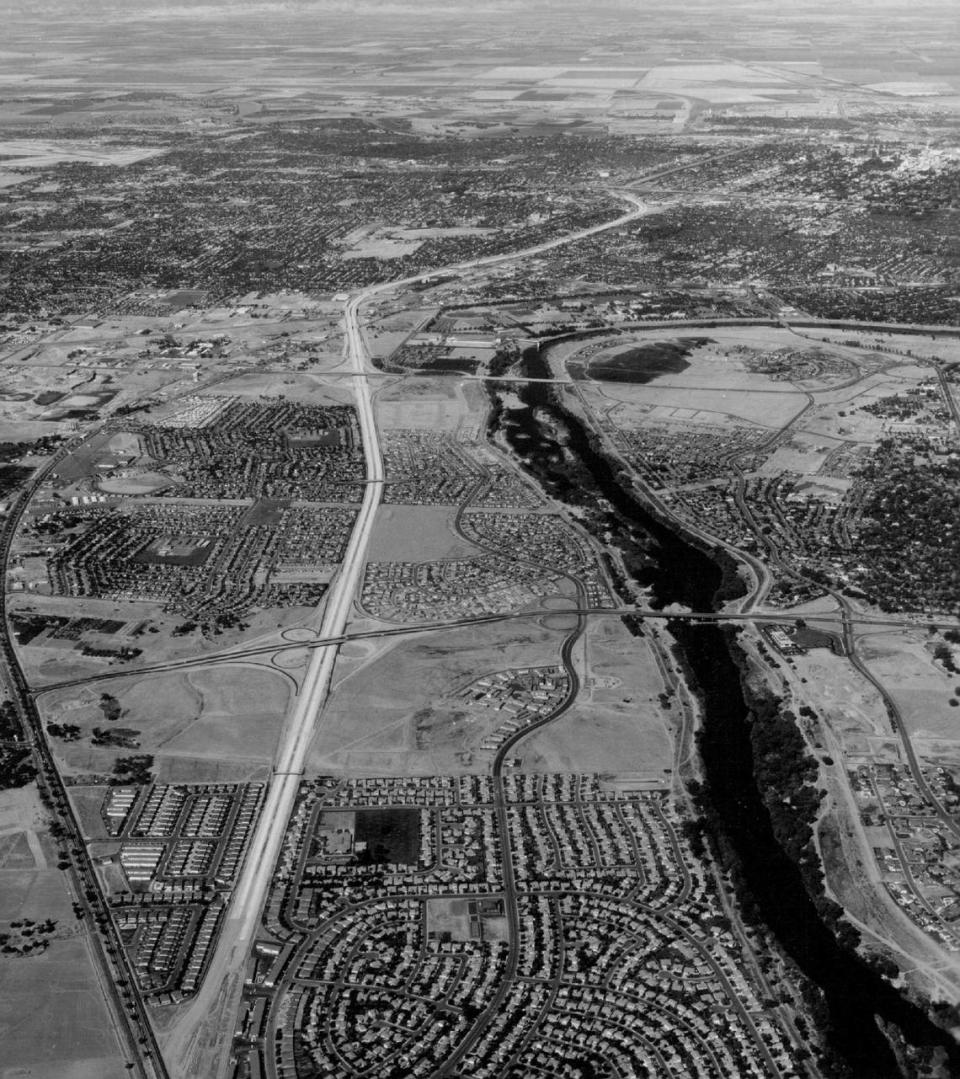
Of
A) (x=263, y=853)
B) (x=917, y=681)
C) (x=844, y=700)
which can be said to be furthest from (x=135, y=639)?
(x=917, y=681)

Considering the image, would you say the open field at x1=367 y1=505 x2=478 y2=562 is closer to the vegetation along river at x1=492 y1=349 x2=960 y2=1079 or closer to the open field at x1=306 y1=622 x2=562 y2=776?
the vegetation along river at x1=492 y1=349 x2=960 y2=1079

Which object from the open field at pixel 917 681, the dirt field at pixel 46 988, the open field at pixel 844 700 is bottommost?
the dirt field at pixel 46 988

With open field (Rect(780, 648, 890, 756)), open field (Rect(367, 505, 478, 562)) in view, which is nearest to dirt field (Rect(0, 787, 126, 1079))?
open field (Rect(367, 505, 478, 562))

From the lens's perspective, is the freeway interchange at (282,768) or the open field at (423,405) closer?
the freeway interchange at (282,768)

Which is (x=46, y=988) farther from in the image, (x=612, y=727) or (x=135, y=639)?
(x=612, y=727)

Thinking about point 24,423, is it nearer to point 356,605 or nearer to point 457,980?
point 356,605

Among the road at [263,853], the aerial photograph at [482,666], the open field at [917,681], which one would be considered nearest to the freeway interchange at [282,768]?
the road at [263,853]

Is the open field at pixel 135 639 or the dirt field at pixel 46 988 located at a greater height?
the open field at pixel 135 639

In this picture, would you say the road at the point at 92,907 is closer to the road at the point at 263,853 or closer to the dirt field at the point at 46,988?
the dirt field at the point at 46,988
